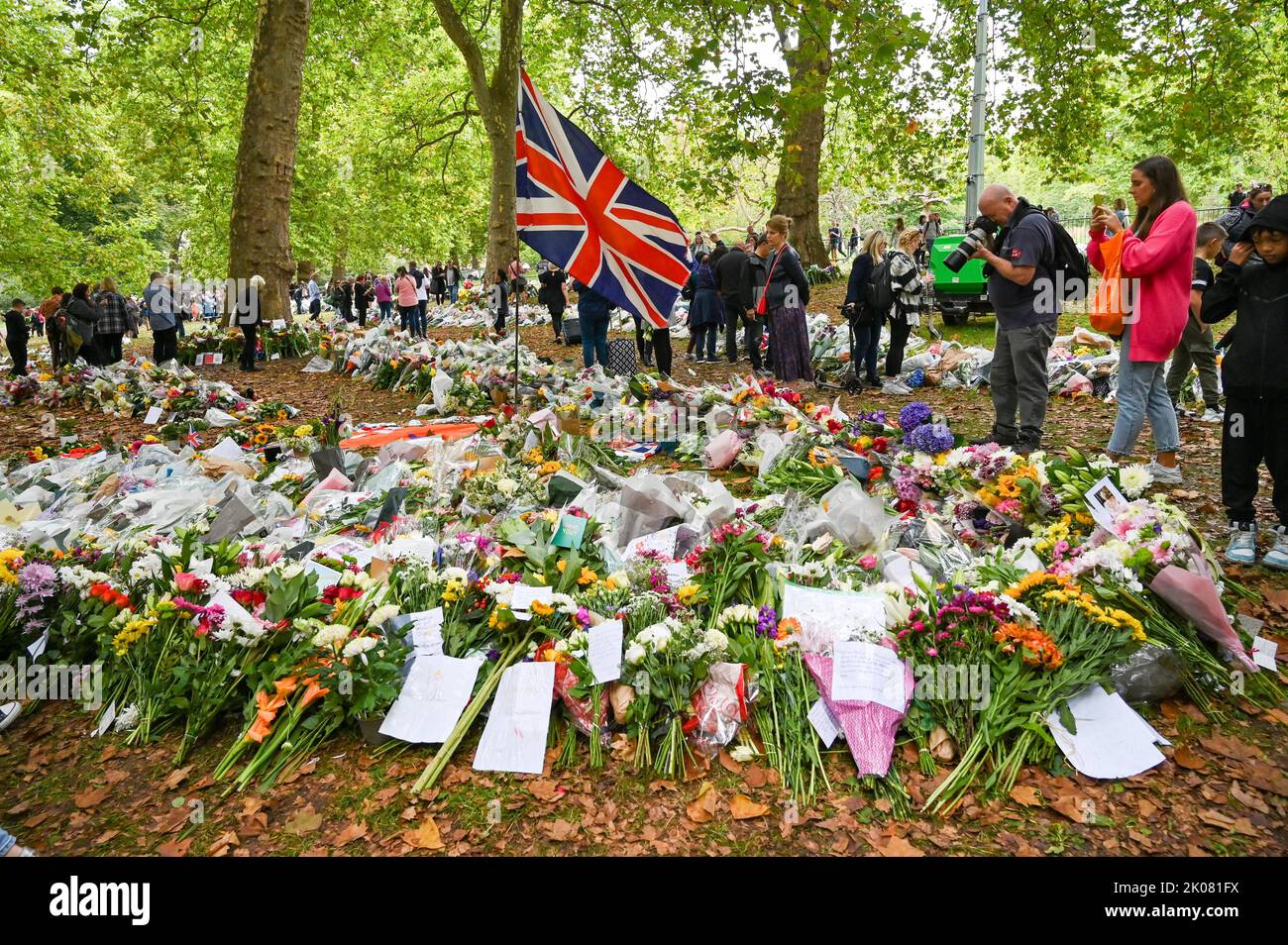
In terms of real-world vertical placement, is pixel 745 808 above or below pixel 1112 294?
below

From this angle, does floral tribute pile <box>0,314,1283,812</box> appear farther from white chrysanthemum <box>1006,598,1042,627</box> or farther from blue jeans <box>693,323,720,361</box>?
blue jeans <box>693,323,720,361</box>

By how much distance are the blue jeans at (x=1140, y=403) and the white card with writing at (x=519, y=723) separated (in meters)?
4.10

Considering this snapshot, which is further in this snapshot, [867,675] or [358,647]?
[358,647]

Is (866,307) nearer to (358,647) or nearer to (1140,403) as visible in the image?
(1140,403)

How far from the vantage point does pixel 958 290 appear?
42.3 feet

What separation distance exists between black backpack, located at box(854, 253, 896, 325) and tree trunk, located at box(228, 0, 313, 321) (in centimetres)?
1073

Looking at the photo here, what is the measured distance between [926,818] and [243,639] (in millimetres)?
2787

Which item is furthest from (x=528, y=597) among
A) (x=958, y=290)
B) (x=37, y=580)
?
(x=958, y=290)

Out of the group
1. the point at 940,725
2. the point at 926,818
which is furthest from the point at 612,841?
the point at 940,725

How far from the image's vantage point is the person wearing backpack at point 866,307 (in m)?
8.79

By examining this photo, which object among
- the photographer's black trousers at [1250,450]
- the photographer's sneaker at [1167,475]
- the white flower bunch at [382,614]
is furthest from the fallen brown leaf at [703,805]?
the photographer's sneaker at [1167,475]

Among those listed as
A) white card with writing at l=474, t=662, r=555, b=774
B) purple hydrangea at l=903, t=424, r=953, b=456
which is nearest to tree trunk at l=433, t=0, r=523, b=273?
purple hydrangea at l=903, t=424, r=953, b=456

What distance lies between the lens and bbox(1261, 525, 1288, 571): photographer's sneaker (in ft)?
12.8

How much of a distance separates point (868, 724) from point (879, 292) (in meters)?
6.75
